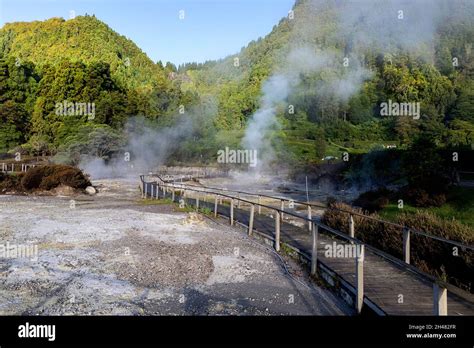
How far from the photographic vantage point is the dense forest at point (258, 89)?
58031 mm

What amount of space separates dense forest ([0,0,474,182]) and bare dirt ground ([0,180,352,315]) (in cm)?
2057

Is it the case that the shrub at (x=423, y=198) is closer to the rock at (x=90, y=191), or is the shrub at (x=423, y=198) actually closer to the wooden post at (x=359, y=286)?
the wooden post at (x=359, y=286)

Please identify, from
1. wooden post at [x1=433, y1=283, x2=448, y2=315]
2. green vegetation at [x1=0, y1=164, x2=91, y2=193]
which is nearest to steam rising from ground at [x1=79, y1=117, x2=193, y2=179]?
green vegetation at [x1=0, y1=164, x2=91, y2=193]

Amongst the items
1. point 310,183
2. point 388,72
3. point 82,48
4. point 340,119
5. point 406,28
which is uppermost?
point 406,28

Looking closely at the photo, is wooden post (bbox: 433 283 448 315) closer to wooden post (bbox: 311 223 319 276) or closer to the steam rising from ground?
wooden post (bbox: 311 223 319 276)

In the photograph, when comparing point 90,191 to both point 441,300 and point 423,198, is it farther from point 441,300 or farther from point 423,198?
point 441,300

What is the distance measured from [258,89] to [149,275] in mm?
102293

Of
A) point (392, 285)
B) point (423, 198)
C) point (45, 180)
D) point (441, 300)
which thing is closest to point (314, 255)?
point (392, 285)

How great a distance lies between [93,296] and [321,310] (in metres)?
3.38

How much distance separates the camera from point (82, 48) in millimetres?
120500

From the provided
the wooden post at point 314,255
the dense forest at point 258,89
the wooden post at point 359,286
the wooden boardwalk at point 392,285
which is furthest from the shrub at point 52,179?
the wooden post at point 359,286
